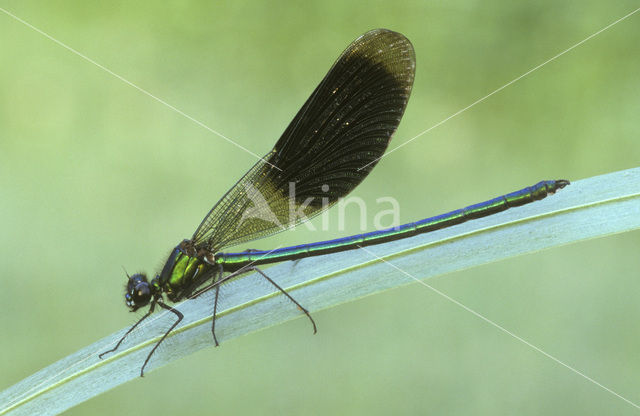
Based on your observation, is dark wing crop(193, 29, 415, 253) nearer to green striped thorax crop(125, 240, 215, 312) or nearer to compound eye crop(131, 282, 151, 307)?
green striped thorax crop(125, 240, 215, 312)

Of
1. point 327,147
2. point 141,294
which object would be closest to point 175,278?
point 141,294

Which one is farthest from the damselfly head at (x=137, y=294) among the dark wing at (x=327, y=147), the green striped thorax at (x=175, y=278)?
the dark wing at (x=327, y=147)

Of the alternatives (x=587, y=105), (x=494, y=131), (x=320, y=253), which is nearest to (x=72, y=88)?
(x=320, y=253)

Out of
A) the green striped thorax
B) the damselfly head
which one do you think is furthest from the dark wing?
the damselfly head

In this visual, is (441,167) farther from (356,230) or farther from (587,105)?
(587,105)

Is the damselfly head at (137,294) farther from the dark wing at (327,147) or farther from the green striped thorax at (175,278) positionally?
the dark wing at (327,147)

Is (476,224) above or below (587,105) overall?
below

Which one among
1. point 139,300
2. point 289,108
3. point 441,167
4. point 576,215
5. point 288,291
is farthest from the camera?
point 289,108
